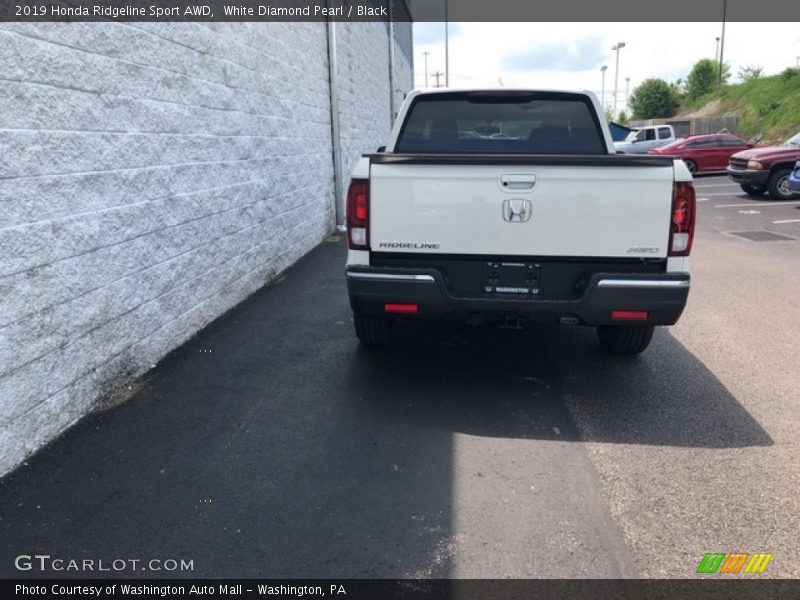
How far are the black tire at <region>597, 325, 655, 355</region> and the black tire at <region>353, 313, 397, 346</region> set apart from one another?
1.58 meters

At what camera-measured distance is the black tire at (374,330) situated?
4.70 meters

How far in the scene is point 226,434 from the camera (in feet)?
12.0

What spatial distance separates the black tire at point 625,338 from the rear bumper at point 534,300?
29.9 inches

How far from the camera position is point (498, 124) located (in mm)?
4980

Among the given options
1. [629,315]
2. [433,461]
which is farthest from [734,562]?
[629,315]

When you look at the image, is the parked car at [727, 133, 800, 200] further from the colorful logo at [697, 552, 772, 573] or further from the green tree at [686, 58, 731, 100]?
the green tree at [686, 58, 731, 100]

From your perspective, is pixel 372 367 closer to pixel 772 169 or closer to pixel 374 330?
pixel 374 330

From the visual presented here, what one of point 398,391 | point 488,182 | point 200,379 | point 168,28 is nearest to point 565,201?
point 488,182

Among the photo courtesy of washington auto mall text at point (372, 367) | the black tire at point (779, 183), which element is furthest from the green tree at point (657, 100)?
the photo courtesy of washington auto mall text at point (372, 367)

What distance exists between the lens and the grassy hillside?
31938mm

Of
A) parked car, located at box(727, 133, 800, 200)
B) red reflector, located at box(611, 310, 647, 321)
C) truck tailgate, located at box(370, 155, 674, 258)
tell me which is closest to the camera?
truck tailgate, located at box(370, 155, 674, 258)

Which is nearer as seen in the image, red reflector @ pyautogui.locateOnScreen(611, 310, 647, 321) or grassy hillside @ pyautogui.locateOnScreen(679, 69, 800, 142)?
red reflector @ pyautogui.locateOnScreen(611, 310, 647, 321)

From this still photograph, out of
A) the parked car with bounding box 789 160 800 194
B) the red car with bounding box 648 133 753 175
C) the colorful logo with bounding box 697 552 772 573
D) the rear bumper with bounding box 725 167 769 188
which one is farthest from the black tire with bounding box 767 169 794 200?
the colorful logo with bounding box 697 552 772 573

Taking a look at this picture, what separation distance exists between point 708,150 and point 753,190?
7.06 metres
